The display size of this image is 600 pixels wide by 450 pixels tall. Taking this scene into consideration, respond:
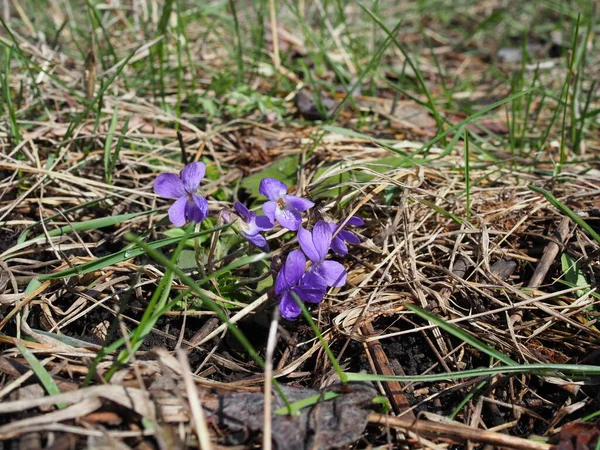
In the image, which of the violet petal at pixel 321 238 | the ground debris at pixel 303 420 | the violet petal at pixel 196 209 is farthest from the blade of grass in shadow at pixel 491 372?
the violet petal at pixel 196 209

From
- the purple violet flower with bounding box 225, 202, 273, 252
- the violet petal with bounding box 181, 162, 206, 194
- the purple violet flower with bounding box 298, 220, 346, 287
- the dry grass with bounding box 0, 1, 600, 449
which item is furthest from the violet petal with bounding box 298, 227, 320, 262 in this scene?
the violet petal with bounding box 181, 162, 206, 194

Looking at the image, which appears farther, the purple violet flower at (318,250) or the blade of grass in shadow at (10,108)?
the blade of grass in shadow at (10,108)

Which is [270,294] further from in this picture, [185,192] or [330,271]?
[185,192]

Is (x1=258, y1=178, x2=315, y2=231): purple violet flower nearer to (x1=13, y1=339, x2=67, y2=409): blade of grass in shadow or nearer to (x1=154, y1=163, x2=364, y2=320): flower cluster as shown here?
(x1=154, y1=163, x2=364, y2=320): flower cluster

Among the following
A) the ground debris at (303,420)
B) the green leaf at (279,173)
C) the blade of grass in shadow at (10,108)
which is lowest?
the ground debris at (303,420)

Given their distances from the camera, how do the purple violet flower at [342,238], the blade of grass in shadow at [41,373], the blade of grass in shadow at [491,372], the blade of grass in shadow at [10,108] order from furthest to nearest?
1. the blade of grass in shadow at [10,108]
2. the purple violet flower at [342,238]
3. the blade of grass in shadow at [491,372]
4. the blade of grass in shadow at [41,373]

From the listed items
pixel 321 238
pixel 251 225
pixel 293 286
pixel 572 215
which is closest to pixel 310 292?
pixel 293 286

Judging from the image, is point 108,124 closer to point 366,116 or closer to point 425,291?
point 366,116

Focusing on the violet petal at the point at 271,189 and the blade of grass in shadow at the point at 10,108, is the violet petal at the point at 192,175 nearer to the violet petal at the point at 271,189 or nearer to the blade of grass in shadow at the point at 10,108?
the violet petal at the point at 271,189
